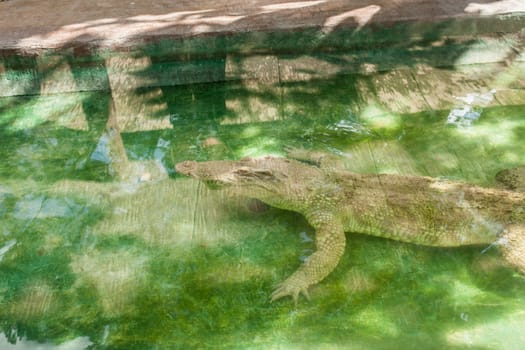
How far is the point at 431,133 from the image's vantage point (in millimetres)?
4035

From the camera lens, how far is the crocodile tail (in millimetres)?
3252

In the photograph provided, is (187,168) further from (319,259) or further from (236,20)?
(236,20)

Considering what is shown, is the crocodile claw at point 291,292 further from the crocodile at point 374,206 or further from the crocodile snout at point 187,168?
the crocodile snout at point 187,168

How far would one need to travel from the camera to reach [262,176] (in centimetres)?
326

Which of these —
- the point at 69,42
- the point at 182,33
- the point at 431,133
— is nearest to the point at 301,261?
the point at 431,133

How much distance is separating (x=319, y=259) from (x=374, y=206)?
21.0 inches

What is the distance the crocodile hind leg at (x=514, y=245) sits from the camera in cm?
282

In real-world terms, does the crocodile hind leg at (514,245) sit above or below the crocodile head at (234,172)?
below

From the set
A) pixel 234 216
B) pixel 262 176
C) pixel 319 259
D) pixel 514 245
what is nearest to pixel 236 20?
pixel 262 176

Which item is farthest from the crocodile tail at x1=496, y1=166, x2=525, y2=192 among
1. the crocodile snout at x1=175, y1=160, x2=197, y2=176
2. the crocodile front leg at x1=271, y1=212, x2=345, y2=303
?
the crocodile snout at x1=175, y1=160, x2=197, y2=176

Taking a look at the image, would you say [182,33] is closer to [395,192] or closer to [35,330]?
[395,192]

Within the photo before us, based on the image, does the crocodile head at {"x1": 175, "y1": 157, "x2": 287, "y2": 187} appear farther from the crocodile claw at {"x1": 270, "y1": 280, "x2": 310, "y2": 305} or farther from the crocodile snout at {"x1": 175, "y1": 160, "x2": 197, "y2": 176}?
the crocodile claw at {"x1": 270, "y1": 280, "x2": 310, "y2": 305}

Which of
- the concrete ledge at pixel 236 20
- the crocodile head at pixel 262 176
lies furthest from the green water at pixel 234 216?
the concrete ledge at pixel 236 20

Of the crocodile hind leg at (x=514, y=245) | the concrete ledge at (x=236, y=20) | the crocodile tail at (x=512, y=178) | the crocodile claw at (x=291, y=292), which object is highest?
the concrete ledge at (x=236, y=20)
